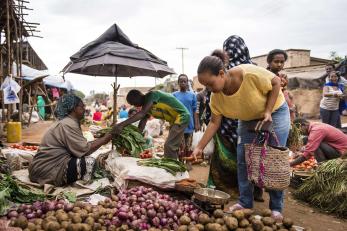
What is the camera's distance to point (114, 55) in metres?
4.83

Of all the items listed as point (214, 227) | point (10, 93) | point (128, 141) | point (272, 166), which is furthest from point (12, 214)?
point (10, 93)

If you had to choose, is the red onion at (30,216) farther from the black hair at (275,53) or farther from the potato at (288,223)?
the black hair at (275,53)

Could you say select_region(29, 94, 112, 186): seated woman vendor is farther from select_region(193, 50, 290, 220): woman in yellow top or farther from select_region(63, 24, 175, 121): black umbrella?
select_region(193, 50, 290, 220): woman in yellow top

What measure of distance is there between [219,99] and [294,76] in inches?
618

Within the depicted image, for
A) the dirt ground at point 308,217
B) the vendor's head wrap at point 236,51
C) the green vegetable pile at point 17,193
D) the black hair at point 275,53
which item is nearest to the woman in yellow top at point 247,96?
the dirt ground at point 308,217

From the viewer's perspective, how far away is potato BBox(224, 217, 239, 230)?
2805 mm

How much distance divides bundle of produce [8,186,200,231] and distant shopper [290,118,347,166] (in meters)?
2.61

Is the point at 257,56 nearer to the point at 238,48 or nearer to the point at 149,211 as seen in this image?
the point at 238,48

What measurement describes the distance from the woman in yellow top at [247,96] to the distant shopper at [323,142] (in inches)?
84.1

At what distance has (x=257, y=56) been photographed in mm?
24734

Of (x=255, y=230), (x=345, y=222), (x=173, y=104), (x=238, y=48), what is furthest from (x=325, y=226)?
(x=173, y=104)

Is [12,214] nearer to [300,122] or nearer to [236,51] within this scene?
[236,51]

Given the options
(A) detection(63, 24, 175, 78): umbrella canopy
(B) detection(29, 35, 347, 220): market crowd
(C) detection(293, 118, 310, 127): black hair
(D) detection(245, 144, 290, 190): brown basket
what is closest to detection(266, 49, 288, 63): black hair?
(B) detection(29, 35, 347, 220): market crowd

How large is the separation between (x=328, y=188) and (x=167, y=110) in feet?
8.20
